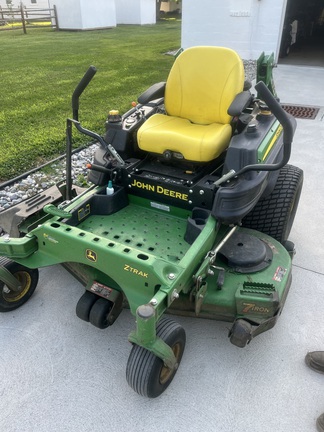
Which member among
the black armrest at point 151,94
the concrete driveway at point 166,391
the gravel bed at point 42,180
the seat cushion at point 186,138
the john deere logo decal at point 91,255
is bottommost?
the concrete driveway at point 166,391

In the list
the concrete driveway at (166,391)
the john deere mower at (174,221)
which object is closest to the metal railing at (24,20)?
the john deere mower at (174,221)

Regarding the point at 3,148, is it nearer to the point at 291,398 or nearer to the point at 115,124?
the point at 115,124

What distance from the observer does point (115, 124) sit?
9.06 ft

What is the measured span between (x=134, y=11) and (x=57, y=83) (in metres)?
16.0

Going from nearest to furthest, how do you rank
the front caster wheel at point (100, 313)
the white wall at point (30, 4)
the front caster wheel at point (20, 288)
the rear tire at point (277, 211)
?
the front caster wheel at point (100, 313)
the front caster wheel at point (20, 288)
the rear tire at point (277, 211)
the white wall at point (30, 4)

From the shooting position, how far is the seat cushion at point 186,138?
2.45m

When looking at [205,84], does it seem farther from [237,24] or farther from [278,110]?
[237,24]

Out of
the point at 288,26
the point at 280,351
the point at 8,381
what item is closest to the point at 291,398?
the point at 280,351

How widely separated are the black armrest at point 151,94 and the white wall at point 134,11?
2046 centimetres

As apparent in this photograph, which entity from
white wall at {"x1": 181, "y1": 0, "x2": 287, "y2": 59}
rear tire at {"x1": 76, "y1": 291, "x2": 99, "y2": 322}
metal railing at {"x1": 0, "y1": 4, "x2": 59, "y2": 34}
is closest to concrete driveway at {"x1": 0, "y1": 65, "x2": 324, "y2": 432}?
rear tire at {"x1": 76, "y1": 291, "x2": 99, "y2": 322}

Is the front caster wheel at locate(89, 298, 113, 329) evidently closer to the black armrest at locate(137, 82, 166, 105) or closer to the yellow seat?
the yellow seat

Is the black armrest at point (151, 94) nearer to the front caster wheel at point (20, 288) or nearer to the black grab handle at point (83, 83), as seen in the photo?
the black grab handle at point (83, 83)

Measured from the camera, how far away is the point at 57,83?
7.51 meters

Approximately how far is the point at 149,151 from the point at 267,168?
0.92 m
